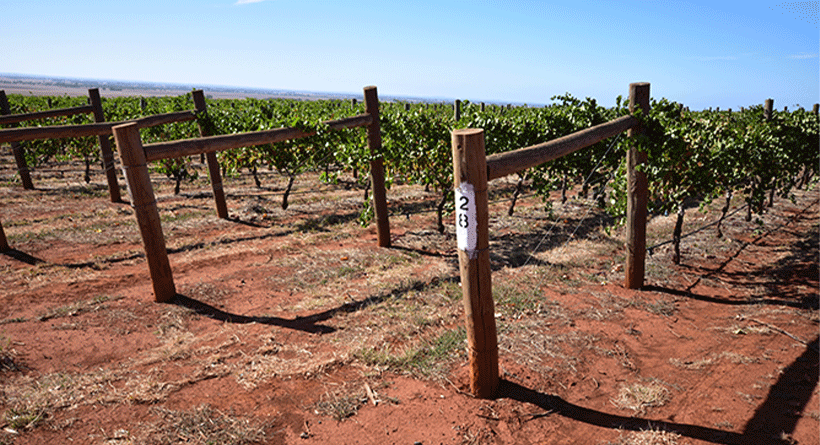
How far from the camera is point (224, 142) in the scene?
18.5ft

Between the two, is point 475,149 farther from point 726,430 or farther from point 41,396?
point 41,396

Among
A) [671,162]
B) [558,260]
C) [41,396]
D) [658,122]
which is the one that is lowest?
[558,260]

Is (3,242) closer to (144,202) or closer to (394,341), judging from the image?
(144,202)

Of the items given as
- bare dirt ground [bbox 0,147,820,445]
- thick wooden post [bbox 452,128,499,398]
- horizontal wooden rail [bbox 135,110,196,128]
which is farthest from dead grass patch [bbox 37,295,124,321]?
thick wooden post [bbox 452,128,499,398]

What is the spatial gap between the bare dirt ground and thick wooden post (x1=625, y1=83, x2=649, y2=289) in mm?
318

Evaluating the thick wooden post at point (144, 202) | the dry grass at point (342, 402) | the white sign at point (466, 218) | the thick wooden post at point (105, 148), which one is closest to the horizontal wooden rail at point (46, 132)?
the thick wooden post at point (144, 202)

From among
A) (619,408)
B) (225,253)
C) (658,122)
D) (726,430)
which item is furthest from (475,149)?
(225,253)

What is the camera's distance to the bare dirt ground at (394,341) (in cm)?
328

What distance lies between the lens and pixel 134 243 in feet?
25.9

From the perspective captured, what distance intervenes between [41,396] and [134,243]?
4841 millimetres

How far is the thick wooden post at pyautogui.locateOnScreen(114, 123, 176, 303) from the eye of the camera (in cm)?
476

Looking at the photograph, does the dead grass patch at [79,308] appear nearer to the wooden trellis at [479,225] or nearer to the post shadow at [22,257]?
the post shadow at [22,257]

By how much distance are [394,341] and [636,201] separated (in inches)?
131

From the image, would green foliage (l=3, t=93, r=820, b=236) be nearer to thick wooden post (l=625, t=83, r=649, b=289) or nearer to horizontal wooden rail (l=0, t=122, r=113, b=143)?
thick wooden post (l=625, t=83, r=649, b=289)
